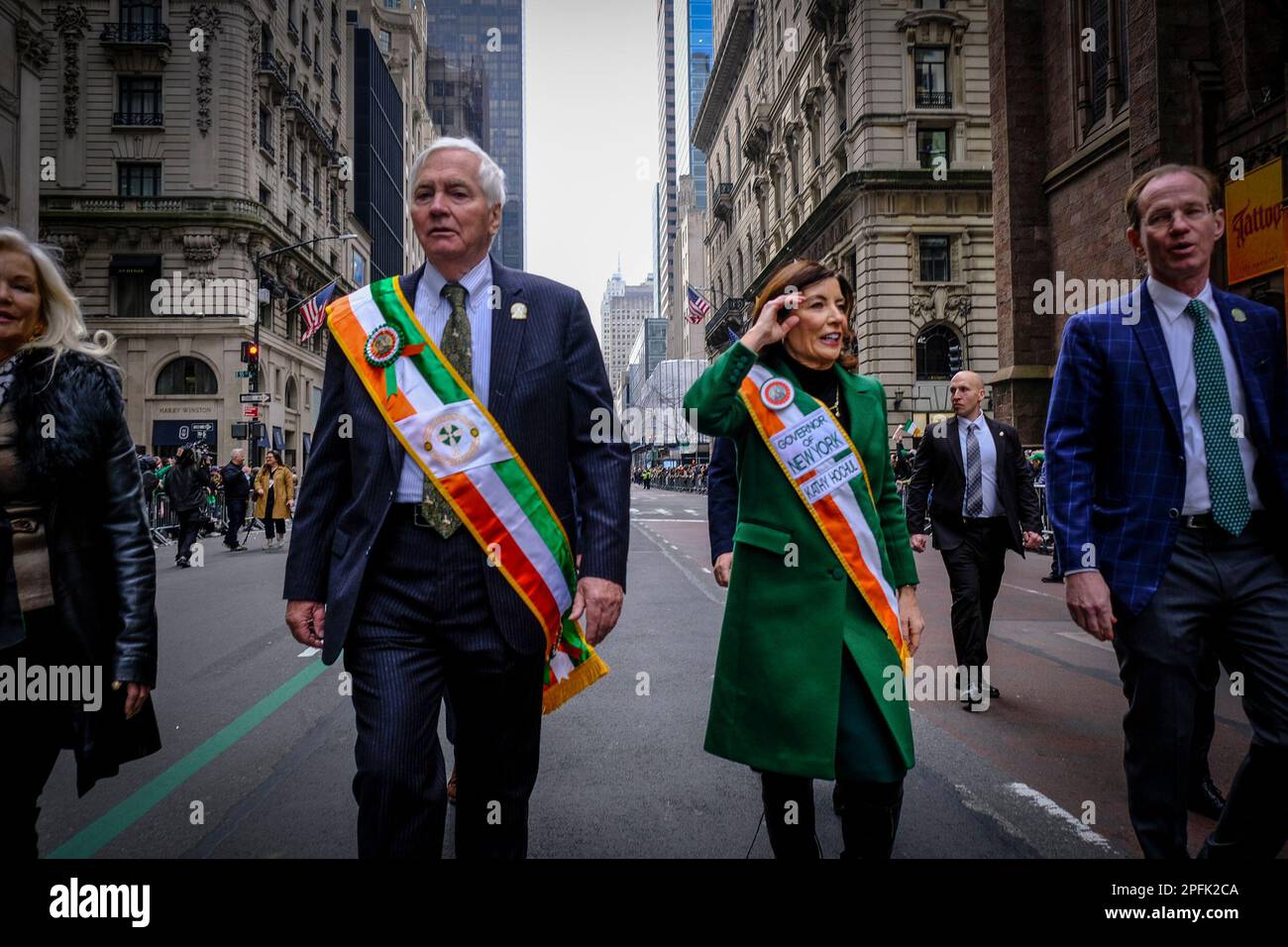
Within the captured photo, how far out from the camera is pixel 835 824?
3.64 meters

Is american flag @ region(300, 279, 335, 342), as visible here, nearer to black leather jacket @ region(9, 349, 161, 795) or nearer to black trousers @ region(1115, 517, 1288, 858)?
black leather jacket @ region(9, 349, 161, 795)

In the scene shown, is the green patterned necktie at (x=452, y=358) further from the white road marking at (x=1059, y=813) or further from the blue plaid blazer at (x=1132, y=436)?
the white road marking at (x=1059, y=813)

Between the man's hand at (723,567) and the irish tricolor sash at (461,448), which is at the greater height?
the irish tricolor sash at (461,448)

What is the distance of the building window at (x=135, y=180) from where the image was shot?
123ft

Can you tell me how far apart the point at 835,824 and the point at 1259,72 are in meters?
14.0

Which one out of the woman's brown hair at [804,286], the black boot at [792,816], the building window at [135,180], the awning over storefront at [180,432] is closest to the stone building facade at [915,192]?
the awning over storefront at [180,432]

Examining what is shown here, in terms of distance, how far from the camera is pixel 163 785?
13.8 feet

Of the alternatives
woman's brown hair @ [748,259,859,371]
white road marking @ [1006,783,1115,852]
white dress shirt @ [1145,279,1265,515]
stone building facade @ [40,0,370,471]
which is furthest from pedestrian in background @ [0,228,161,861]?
stone building facade @ [40,0,370,471]

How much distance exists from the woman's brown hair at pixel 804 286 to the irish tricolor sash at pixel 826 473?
0.17 metres

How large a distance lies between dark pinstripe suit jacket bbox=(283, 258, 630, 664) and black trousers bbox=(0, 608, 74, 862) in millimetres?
604

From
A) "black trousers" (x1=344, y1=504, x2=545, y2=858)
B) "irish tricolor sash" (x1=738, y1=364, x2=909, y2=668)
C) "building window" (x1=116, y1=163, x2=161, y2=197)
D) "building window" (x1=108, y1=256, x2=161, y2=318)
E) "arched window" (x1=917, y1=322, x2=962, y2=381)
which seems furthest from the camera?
"building window" (x1=116, y1=163, x2=161, y2=197)

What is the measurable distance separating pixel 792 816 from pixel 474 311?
1.75 metres

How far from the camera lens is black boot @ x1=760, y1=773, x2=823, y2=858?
8.73ft
